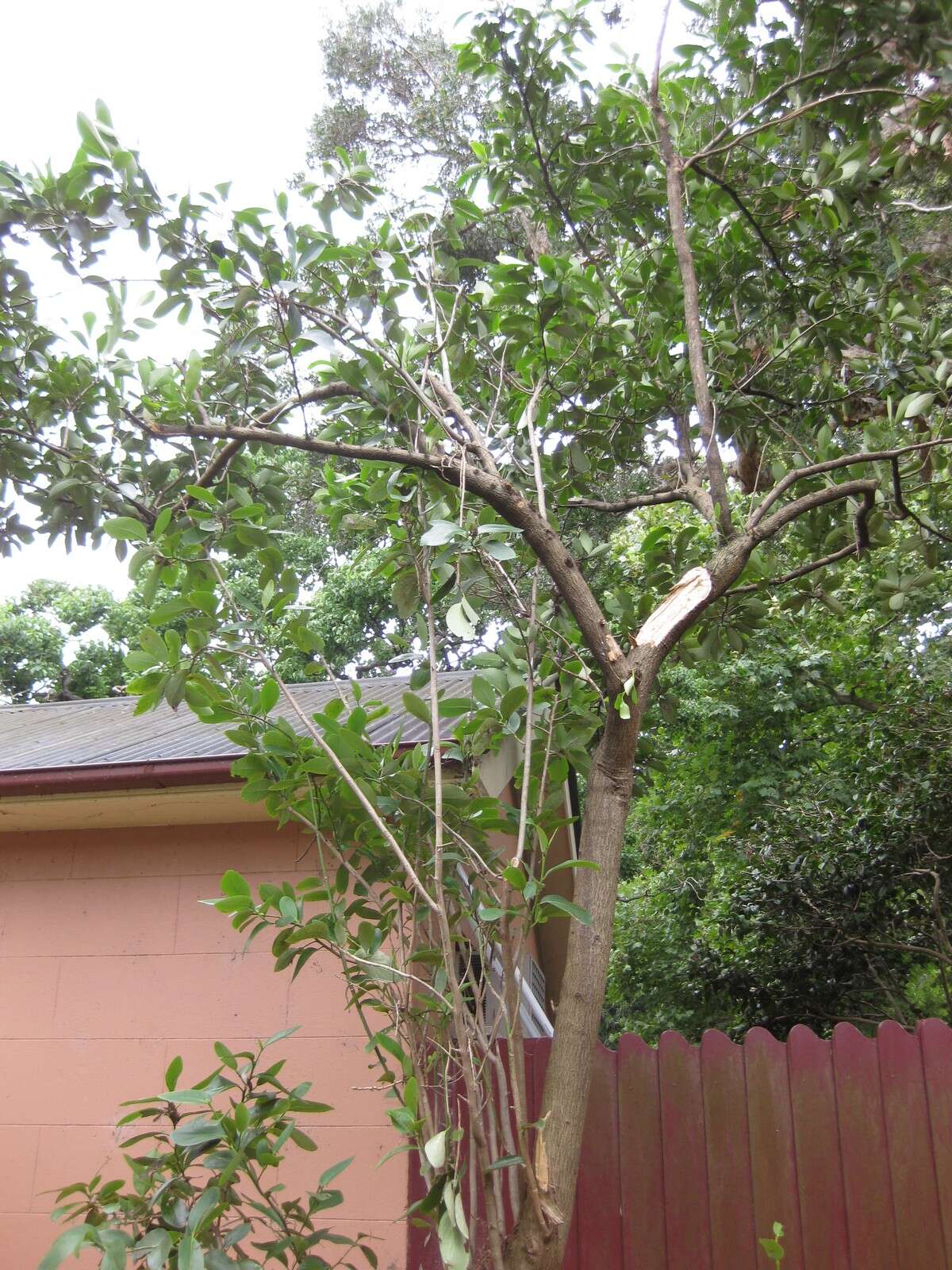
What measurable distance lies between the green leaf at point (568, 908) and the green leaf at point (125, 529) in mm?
1404

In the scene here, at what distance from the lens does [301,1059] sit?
396 centimetres

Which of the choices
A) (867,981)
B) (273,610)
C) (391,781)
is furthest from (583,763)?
(867,981)

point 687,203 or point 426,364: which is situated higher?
point 687,203

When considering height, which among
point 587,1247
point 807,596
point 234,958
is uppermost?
point 807,596

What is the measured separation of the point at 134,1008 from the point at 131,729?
2035 millimetres

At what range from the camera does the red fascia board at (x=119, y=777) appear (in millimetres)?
3936

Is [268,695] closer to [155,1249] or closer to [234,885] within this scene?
[234,885]

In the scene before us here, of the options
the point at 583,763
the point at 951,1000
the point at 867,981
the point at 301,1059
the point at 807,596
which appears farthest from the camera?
the point at 867,981

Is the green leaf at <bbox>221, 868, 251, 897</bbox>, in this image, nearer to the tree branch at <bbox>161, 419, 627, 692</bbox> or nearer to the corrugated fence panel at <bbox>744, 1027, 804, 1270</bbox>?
the tree branch at <bbox>161, 419, 627, 692</bbox>

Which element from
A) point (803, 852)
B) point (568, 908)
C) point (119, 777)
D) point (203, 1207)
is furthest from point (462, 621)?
point (803, 852)

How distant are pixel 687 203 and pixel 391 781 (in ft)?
10.5

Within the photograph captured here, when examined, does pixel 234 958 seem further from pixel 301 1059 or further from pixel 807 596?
pixel 807 596

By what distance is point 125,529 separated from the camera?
254cm

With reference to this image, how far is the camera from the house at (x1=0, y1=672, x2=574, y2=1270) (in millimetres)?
3936
